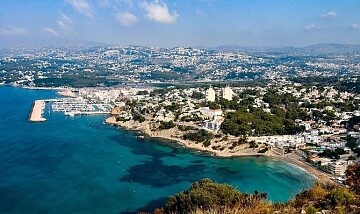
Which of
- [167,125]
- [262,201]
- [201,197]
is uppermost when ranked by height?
[262,201]

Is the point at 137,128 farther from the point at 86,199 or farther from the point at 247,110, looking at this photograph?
the point at 86,199

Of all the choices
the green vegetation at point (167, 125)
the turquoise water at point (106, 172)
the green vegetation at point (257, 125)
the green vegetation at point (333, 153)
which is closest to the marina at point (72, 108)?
the turquoise water at point (106, 172)

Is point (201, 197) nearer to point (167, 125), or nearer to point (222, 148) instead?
point (222, 148)

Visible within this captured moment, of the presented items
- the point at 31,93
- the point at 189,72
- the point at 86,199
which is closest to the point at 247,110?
the point at 86,199

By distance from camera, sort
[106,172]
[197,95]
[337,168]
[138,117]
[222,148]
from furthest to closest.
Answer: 1. [197,95]
2. [138,117]
3. [222,148]
4. [106,172]
5. [337,168]

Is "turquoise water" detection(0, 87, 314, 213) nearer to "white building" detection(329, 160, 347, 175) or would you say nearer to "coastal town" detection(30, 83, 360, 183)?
"white building" detection(329, 160, 347, 175)

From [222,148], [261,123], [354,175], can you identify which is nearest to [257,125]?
[261,123]
